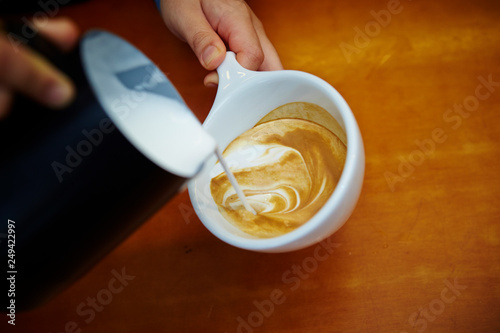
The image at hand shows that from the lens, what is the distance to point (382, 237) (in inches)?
24.2

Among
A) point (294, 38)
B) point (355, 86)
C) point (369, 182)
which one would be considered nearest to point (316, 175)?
point (369, 182)

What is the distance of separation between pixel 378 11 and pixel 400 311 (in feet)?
1.97

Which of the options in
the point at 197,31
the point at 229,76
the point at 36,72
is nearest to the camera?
the point at 36,72

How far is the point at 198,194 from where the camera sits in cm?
53

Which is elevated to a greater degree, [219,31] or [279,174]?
[219,31]

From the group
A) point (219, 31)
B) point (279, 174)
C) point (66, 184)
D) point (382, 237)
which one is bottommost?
point (382, 237)

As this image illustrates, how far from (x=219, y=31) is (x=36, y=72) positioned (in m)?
0.54

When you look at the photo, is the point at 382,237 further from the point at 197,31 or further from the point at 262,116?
the point at 197,31

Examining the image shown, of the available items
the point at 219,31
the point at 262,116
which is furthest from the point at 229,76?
the point at 219,31

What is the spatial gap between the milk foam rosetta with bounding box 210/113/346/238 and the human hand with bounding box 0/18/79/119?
1.08 ft

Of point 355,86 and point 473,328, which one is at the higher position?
point 355,86

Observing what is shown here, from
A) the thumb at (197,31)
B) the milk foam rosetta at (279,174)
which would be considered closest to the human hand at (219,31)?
the thumb at (197,31)

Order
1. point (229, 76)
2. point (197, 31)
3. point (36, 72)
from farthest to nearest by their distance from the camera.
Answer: point (197, 31) < point (229, 76) < point (36, 72)

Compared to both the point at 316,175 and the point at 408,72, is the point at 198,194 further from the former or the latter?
the point at 408,72
